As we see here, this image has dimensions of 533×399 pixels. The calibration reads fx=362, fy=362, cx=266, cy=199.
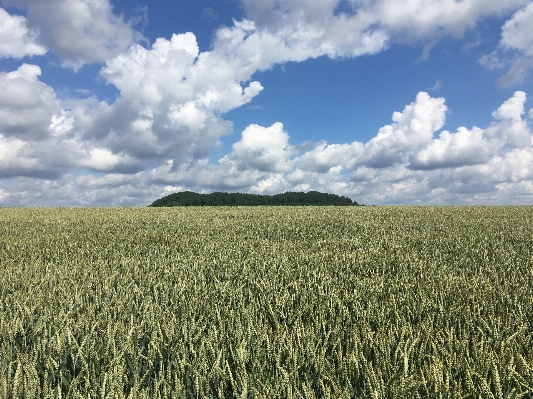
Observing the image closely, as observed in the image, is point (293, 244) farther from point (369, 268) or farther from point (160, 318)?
point (160, 318)

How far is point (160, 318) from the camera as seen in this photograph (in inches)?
136

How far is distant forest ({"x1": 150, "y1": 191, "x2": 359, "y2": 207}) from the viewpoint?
48781 mm

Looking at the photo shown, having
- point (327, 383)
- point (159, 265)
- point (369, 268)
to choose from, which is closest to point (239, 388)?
point (327, 383)

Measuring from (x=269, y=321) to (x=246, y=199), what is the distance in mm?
46533

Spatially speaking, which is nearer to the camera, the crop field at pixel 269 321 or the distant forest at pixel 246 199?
the crop field at pixel 269 321

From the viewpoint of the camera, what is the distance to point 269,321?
3566 mm

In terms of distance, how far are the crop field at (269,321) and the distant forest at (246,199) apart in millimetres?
39947

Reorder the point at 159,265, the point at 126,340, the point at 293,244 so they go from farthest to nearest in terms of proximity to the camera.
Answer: the point at 293,244 < the point at 159,265 < the point at 126,340

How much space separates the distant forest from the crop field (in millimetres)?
39947

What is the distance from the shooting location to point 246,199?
50.0m

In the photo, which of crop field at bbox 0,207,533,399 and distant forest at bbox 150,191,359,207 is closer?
crop field at bbox 0,207,533,399

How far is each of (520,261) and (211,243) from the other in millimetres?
6169

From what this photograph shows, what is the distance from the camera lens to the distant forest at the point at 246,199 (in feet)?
160

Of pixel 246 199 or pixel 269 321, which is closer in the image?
pixel 269 321
